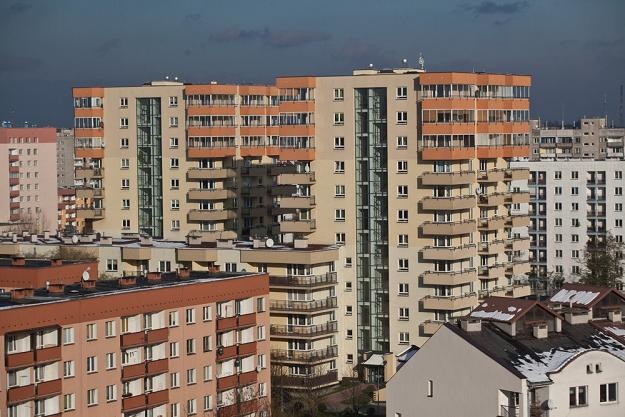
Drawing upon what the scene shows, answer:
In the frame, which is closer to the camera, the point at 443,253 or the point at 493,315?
the point at 493,315

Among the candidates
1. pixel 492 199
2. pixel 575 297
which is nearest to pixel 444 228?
pixel 492 199

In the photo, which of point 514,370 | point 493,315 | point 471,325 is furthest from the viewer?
point 493,315

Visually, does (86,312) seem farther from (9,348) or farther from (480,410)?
(480,410)

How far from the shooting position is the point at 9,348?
35.4 m

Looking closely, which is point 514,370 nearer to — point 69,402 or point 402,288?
point 69,402

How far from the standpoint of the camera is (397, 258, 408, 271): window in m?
52.9

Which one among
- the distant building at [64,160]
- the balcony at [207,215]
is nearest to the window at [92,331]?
the balcony at [207,215]

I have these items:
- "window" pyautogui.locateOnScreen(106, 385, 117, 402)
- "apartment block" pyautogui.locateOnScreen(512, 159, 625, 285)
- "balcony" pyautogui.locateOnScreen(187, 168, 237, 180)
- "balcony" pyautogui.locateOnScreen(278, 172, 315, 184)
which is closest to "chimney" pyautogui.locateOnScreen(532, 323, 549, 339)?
"window" pyautogui.locateOnScreen(106, 385, 117, 402)

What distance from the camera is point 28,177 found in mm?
97562

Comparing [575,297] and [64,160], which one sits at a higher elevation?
[64,160]

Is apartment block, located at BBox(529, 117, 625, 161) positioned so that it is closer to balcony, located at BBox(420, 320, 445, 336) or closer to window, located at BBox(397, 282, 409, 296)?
window, located at BBox(397, 282, 409, 296)

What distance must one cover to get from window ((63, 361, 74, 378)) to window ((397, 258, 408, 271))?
58.6ft

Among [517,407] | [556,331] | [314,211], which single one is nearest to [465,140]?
[314,211]

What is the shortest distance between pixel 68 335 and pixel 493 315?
8805mm
